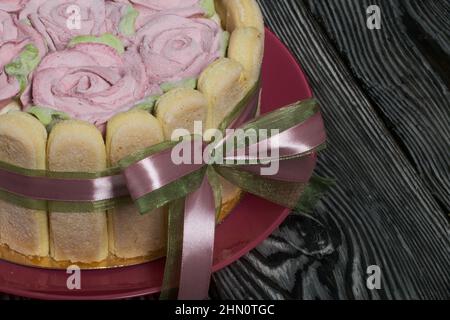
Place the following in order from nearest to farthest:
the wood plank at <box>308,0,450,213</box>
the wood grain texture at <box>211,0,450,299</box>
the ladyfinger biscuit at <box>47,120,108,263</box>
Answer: the ladyfinger biscuit at <box>47,120,108,263</box> → the wood grain texture at <box>211,0,450,299</box> → the wood plank at <box>308,0,450,213</box>

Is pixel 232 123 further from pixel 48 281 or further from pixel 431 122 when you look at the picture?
pixel 431 122

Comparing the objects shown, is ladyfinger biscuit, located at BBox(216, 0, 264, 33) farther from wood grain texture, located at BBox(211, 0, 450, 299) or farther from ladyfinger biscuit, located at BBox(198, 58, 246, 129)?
wood grain texture, located at BBox(211, 0, 450, 299)

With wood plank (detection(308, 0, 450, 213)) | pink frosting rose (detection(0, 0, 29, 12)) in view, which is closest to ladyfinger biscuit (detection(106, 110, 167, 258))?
pink frosting rose (detection(0, 0, 29, 12))

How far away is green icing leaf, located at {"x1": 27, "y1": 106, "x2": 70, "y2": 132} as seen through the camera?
3.23 feet

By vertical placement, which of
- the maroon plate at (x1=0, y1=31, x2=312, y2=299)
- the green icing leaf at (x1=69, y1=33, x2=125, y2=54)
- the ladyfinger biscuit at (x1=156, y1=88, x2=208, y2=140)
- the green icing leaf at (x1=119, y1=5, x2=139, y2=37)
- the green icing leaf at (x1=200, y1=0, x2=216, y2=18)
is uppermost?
the green icing leaf at (x1=200, y1=0, x2=216, y2=18)

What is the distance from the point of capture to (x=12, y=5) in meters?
1.12

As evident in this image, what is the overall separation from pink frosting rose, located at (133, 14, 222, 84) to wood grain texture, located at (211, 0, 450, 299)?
30cm

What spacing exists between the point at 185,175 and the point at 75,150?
0.45ft

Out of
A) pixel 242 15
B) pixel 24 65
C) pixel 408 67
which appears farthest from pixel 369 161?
pixel 24 65

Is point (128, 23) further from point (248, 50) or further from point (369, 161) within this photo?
point (369, 161)

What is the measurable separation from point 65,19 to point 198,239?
13.3 inches

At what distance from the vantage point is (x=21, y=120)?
96 cm

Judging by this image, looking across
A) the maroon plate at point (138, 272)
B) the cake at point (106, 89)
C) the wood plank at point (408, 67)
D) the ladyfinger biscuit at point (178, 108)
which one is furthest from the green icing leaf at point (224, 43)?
the wood plank at point (408, 67)

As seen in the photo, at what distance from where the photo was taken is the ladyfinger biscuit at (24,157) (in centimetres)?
96
